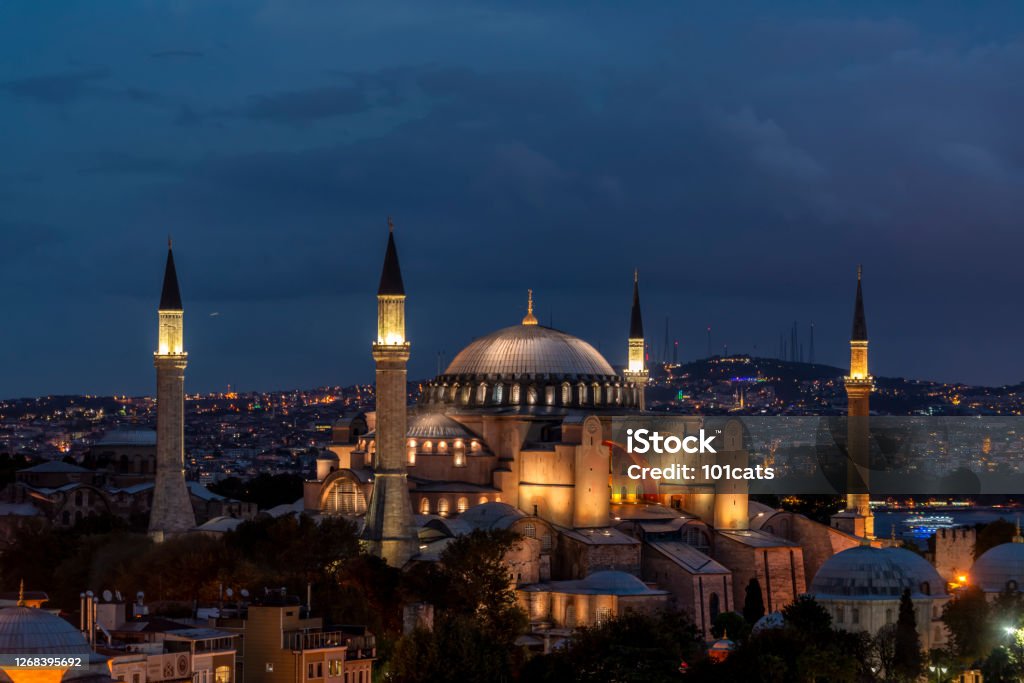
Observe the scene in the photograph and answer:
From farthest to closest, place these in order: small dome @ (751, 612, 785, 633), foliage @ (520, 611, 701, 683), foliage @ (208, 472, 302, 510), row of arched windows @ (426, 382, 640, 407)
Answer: foliage @ (208, 472, 302, 510) → row of arched windows @ (426, 382, 640, 407) → small dome @ (751, 612, 785, 633) → foliage @ (520, 611, 701, 683)

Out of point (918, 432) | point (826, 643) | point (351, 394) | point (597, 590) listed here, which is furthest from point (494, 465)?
point (351, 394)

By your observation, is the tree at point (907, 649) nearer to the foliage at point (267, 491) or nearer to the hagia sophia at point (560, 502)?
the hagia sophia at point (560, 502)

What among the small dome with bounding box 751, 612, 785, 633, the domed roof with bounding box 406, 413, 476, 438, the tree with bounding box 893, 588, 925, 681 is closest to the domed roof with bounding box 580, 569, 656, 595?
the small dome with bounding box 751, 612, 785, 633

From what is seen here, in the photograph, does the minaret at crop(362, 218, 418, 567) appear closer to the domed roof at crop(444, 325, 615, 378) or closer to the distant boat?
the domed roof at crop(444, 325, 615, 378)

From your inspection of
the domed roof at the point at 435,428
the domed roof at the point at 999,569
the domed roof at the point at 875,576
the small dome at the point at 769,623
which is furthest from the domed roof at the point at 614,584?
the domed roof at the point at 999,569

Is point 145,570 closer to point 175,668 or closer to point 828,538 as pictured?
point 175,668

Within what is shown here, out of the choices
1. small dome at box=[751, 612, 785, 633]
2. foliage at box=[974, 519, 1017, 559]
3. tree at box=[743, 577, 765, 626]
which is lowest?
small dome at box=[751, 612, 785, 633]

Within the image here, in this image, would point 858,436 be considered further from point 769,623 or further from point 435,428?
point 769,623
